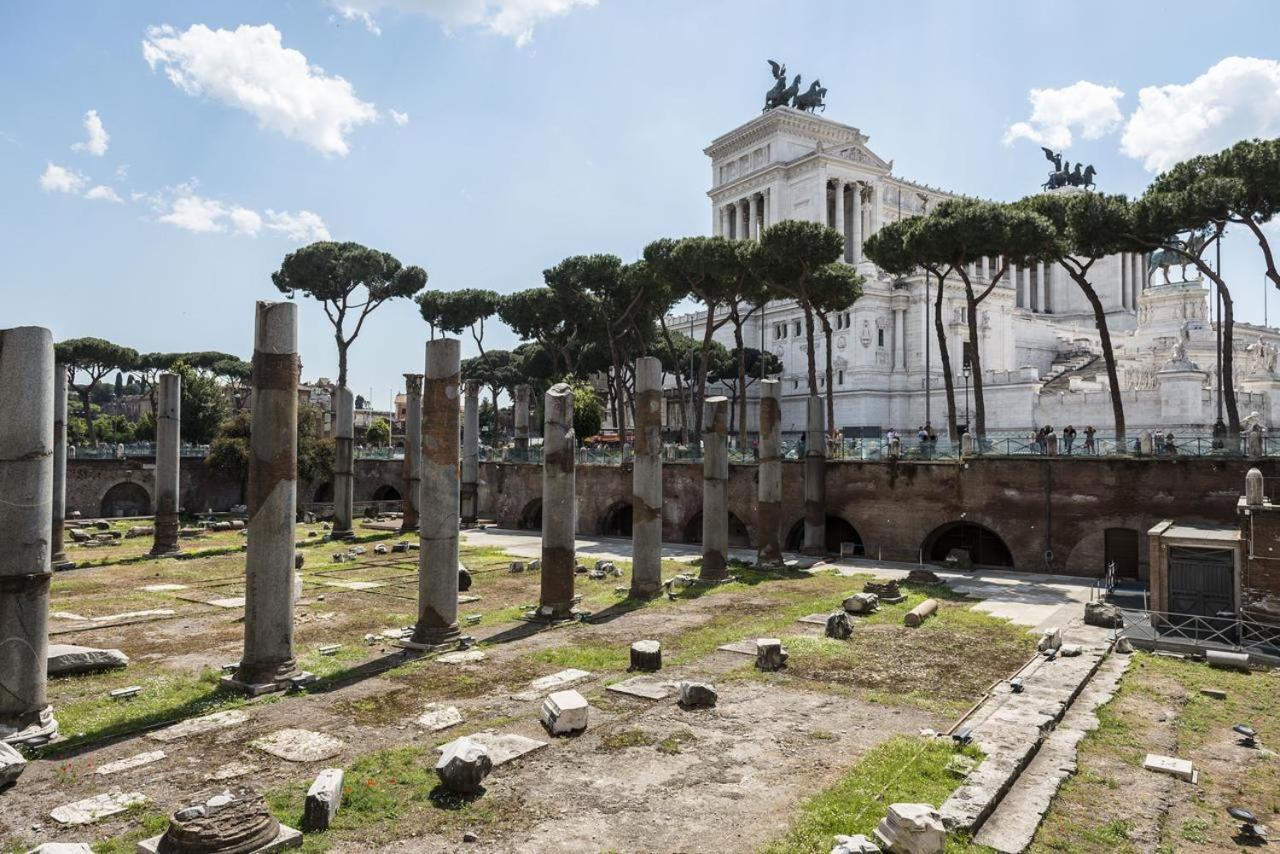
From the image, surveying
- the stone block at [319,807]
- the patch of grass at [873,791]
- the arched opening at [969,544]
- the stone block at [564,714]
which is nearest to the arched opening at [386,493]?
the arched opening at [969,544]

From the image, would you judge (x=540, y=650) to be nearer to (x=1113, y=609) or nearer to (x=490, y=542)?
(x=1113, y=609)

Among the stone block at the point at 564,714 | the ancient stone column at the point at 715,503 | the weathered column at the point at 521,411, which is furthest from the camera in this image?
Result: the weathered column at the point at 521,411

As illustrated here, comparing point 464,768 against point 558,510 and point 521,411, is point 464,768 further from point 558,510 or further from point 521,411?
point 521,411

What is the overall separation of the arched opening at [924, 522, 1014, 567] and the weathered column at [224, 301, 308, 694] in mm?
20796

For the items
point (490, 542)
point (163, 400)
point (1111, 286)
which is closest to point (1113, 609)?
point (490, 542)

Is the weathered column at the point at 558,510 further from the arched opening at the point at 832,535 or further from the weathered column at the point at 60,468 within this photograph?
the arched opening at the point at 832,535

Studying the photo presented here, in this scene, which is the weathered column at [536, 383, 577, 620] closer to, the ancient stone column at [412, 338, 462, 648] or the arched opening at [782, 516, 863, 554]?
the ancient stone column at [412, 338, 462, 648]

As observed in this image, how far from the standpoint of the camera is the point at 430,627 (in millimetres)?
13297

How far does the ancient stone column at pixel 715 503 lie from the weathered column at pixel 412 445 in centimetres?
1107

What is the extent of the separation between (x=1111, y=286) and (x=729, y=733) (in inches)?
3233

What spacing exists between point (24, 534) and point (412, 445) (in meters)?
21.9

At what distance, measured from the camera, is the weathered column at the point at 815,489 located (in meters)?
27.4

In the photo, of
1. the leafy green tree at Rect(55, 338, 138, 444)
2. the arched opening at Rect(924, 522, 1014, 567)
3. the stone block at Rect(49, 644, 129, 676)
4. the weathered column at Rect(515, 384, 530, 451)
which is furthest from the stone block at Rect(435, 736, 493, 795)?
the leafy green tree at Rect(55, 338, 138, 444)

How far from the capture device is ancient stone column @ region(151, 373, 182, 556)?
982 inches
